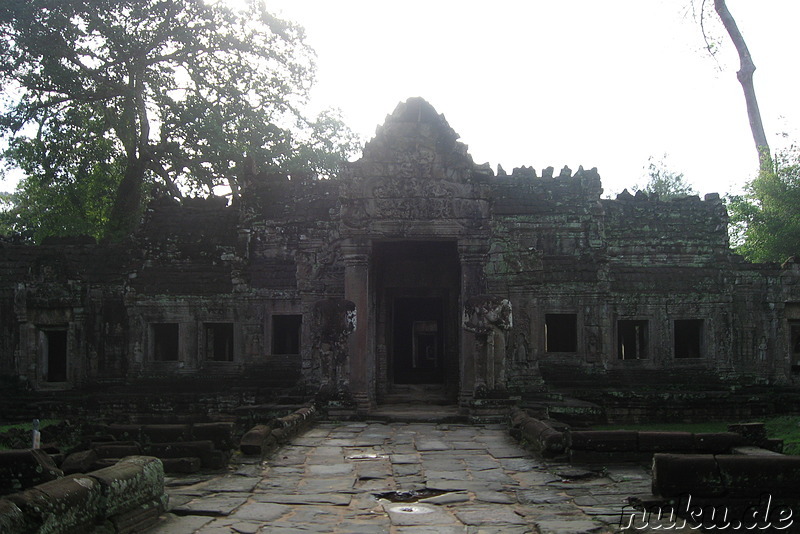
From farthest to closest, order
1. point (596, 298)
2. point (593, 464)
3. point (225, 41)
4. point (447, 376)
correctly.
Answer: point (225, 41) < point (596, 298) < point (447, 376) < point (593, 464)

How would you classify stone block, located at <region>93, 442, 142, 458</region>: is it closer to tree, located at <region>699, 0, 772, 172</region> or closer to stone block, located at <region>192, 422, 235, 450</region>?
stone block, located at <region>192, 422, 235, 450</region>

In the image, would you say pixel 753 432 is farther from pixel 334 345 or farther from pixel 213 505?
pixel 334 345

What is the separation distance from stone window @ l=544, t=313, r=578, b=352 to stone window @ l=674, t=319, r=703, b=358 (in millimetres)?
2888

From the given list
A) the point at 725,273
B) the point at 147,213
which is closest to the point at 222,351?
the point at 147,213

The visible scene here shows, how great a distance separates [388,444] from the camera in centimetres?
1018

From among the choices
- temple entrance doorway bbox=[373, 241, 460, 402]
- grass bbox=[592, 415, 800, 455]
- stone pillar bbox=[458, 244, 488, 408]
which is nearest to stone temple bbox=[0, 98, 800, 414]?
temple entrance doorway bbox=[373, 241, 460, 402]

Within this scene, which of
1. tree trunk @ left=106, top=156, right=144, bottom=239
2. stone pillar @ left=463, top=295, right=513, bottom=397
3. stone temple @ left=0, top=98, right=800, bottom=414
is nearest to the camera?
stone pillar @ left=463, top=295, right=513, bottom=397

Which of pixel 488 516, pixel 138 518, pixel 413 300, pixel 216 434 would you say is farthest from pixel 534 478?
pixel 413 300

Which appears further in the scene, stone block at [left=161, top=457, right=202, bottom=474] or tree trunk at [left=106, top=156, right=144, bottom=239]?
tree trunk at [left=106, top=156, right=144, bottom=239]

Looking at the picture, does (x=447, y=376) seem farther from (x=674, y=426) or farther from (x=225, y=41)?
(x=225, y=41)

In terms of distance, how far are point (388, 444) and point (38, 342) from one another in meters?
12.9

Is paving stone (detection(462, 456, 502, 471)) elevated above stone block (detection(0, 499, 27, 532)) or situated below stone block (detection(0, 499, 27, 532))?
below

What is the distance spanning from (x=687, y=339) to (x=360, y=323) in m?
11.8

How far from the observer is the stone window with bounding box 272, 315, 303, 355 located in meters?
19.2
